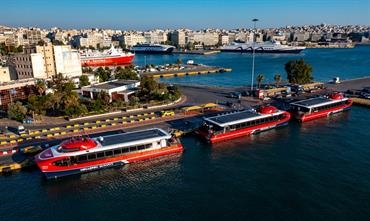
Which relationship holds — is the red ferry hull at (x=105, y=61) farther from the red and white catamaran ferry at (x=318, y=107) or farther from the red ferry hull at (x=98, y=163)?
the red ferry hull at (x=98, y=163)

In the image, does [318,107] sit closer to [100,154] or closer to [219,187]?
[219,187]

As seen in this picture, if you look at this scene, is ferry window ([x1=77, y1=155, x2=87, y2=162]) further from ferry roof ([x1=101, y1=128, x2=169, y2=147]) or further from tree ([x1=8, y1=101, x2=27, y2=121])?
tree ([x1=8, y1=101, x2=27, y2=121])

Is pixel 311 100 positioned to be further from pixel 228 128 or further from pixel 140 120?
pixel 140 120

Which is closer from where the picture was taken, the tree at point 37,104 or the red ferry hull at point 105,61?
the tree at point 37,104

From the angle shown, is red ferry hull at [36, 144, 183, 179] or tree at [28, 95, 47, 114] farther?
tree at [28, 95, 47, 114]

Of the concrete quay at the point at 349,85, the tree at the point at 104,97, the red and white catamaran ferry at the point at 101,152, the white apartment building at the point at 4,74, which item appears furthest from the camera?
the concrete quay at the point at 349,85

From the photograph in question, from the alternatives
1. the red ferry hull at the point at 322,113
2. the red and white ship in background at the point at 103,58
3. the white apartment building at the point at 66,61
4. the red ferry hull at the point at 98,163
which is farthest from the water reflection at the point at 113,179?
the red and white ship in background at the point at 103,58

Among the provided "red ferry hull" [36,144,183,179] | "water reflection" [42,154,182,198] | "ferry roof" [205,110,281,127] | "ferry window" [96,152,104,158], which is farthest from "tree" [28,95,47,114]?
"ferry roof" [205,110,281,127]
